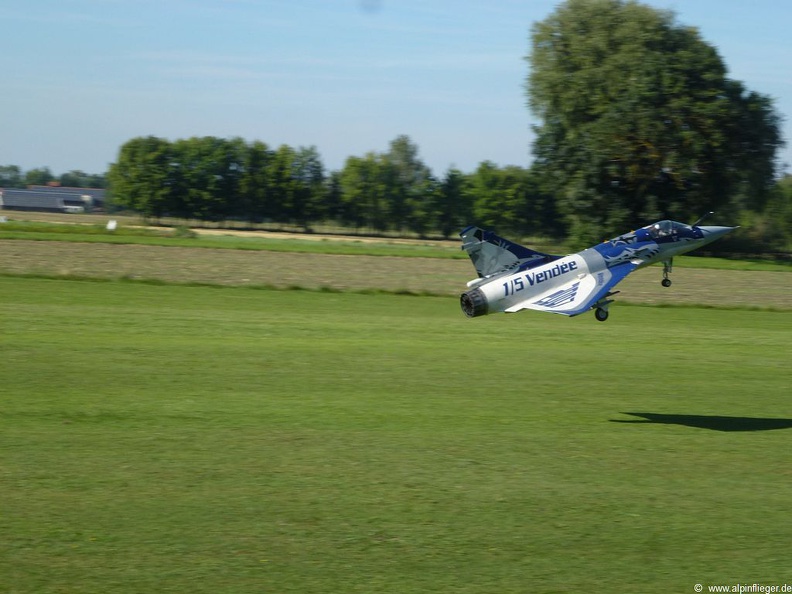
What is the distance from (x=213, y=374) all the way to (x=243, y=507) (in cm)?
1253

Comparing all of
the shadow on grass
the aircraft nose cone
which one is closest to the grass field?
the shadow on grass

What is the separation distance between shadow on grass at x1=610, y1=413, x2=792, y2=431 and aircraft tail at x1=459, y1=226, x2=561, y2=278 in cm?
717

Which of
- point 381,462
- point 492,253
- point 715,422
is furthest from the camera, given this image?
point 715,422

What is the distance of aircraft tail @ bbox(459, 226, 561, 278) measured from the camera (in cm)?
1894

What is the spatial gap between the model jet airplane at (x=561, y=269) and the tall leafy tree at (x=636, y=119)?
820 inches

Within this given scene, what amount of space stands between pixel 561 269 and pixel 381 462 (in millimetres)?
5549

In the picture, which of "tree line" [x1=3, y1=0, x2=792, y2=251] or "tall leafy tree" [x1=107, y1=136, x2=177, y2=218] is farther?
"tall leafy tree" [x1=107, y1=136, x2=177, y2=218]

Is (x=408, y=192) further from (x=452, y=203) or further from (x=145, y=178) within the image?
(x=145, y=178)

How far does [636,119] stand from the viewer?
6309 centimetres

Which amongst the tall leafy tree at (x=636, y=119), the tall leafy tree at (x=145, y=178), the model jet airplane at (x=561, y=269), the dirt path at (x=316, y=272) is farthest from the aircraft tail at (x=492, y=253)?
the tall leafy tree at (x=145, y=178)

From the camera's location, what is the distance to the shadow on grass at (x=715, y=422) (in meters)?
A: 23.6

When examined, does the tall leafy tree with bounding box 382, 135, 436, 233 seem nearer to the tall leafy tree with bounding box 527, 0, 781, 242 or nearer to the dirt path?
the tall leafy tree with bounding box 527, 0, 781, 242

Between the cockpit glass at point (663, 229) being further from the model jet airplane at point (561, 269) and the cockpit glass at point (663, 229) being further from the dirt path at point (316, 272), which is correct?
the dirt path at point (316, 272)

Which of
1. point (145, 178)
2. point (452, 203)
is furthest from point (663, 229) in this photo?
point (145, 178)
